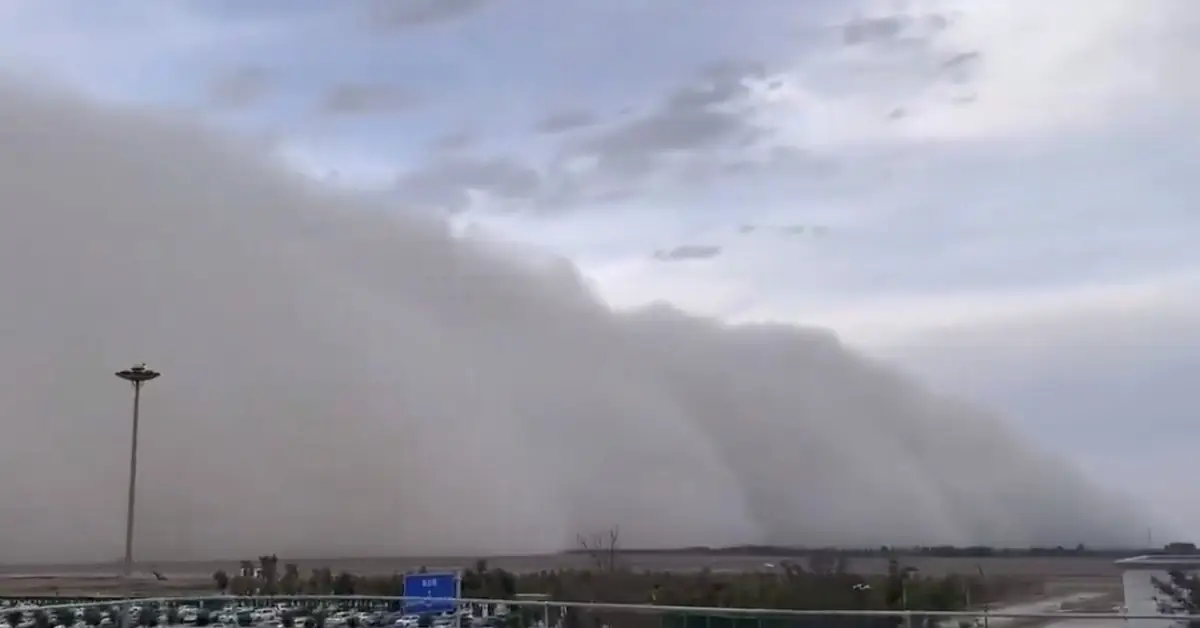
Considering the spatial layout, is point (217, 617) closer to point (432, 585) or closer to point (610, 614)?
point (432, 585)

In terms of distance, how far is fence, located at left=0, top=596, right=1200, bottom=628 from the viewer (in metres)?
10.1

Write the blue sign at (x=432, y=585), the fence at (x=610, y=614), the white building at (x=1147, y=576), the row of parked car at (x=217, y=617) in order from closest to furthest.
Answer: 1. the fence at (x=610, y=614)
2. the row of parked car at (x=217, y=617)
3. the white building at (x=1147, y=576)
4. the blue sign at (x=432, y=585)

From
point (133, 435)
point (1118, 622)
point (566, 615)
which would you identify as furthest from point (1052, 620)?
point (133, 435)

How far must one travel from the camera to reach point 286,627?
1529cm

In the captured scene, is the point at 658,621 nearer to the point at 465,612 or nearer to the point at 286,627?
the point at 465,612

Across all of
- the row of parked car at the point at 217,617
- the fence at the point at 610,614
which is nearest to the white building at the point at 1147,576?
the fence at the point at 610,614

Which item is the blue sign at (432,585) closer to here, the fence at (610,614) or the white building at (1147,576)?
the fence at (610,614)

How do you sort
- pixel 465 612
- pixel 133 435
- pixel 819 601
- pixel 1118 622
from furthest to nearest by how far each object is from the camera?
pixel 133 435 < pixel 819 601 < pixel 465 612 < pixel 1118 622

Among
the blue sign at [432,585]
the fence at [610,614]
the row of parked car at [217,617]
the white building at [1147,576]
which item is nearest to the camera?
the fence at [610,614]

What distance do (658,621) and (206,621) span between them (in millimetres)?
7635

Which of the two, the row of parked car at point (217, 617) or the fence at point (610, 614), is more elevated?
the fence at point (610, 614)

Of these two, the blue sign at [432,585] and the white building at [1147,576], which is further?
the blue sign at [432,585]

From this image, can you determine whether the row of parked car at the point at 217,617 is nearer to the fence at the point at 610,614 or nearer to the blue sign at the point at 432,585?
the fence at the point at 610,614

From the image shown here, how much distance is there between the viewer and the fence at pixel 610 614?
10078 mm
